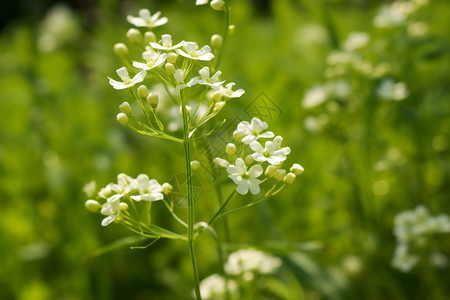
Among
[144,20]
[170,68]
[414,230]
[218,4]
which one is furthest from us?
[414,230]

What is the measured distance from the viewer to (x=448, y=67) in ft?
8.73

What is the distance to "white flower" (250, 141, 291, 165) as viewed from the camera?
1111mm

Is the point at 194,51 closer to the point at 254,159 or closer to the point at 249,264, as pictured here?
the point at 254,159

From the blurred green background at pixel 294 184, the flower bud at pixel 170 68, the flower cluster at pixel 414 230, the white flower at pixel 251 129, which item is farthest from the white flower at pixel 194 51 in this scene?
the flower cluster at pixel 414 230

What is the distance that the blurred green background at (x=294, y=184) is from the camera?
2.15 meters

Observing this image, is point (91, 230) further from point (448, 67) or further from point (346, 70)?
point (448, 67)

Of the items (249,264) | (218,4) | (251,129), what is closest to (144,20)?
(218,4)

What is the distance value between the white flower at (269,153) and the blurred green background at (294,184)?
356 mm

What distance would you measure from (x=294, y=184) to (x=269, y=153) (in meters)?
1.54

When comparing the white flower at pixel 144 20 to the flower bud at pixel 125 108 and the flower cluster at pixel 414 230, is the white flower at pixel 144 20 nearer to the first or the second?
the flower bud at pixel 125 108

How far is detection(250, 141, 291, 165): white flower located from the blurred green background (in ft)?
1.17

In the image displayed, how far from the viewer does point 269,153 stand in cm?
116

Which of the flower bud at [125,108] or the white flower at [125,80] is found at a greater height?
the white flower at [125,80]

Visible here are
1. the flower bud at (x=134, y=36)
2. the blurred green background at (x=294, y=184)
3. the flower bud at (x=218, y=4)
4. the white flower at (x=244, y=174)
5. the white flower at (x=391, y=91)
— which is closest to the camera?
the white flower at (x=244, y=174)
